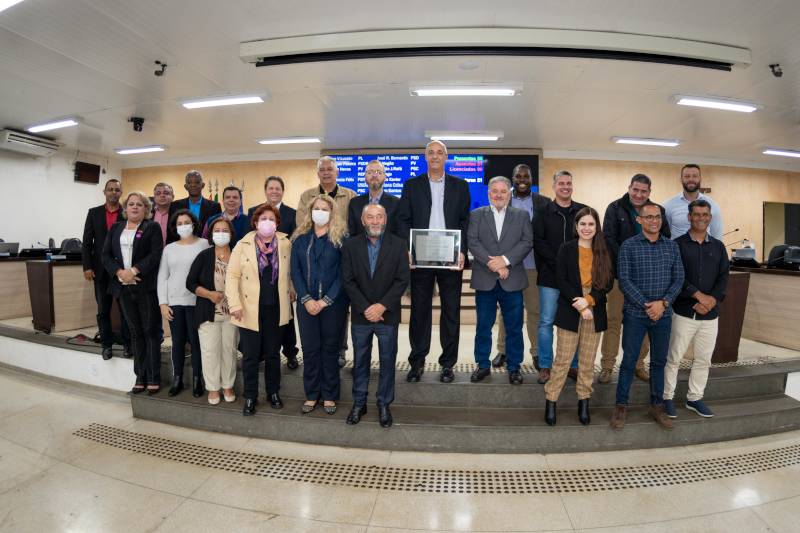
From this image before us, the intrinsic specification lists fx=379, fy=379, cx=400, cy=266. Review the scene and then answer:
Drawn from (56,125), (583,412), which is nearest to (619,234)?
(583,412)

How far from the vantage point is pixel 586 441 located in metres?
2.76

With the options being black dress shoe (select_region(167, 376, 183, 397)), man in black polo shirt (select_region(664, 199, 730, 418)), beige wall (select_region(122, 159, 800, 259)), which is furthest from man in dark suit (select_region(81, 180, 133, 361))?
beige wall (select_region(122, 159, 800, 259))

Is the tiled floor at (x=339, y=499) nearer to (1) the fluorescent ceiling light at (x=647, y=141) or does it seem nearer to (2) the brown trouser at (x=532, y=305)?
(2) the brown trouser at (x=532, y=305)

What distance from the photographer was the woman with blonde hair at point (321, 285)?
279 centimetres

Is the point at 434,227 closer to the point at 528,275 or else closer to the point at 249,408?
the point at 528,275

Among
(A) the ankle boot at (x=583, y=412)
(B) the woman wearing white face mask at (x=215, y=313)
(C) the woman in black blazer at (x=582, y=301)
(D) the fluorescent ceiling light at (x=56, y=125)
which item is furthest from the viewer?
(D) the fluorescent ceiling light at (x=56, y=125)

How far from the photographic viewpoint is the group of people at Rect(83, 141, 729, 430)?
2.74 metres

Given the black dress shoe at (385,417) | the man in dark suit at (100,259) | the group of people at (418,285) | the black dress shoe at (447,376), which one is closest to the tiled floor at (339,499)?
A: the black dress shoe at (385,417)

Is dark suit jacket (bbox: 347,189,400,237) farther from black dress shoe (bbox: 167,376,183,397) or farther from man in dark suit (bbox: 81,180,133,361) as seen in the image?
man in dark suit (bbox: 81,180,133,361)

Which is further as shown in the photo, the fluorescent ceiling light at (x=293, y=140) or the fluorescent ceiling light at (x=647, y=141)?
the fluorescent ceiling light at (x=293, y=140)

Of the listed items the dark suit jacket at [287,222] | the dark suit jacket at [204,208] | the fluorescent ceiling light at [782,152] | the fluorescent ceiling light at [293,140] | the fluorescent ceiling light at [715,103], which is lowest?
the dark suit jacket at [287,222]

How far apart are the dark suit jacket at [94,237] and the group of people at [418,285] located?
0.73 meters

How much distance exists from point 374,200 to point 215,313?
1573 millimetres

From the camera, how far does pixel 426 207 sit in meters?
3.12
